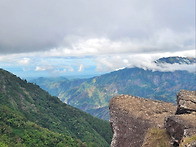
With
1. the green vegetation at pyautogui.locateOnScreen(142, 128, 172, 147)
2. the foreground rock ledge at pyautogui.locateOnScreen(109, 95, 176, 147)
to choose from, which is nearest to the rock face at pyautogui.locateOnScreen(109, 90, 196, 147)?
the foreground rock ledge at pyautogui.locateOnScreen(109, 95, 176, 147)

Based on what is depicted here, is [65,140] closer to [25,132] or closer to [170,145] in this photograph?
[25,132]

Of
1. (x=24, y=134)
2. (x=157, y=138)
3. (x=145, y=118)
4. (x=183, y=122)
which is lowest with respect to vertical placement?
(x=24, y=134)

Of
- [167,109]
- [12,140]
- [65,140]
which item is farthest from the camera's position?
[65,140]

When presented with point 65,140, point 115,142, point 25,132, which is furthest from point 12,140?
point 115,142

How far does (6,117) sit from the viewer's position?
5271 inches

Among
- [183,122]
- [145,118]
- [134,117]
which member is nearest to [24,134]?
[134,117]

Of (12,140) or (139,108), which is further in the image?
(12,140)

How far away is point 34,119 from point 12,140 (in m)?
91.9

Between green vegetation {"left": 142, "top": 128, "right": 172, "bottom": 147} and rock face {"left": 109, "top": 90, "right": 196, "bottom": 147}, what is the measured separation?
0.29 meters

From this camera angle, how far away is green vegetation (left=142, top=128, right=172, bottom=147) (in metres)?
17.6

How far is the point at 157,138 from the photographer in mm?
18469

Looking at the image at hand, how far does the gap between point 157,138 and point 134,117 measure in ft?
15.8

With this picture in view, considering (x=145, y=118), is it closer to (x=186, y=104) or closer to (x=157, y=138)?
(x=157, y=138)

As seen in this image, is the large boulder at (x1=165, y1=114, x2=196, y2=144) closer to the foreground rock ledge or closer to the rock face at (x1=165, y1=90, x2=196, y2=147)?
the rock face at (x1=165, y1=90, x2=196, y2=147)
